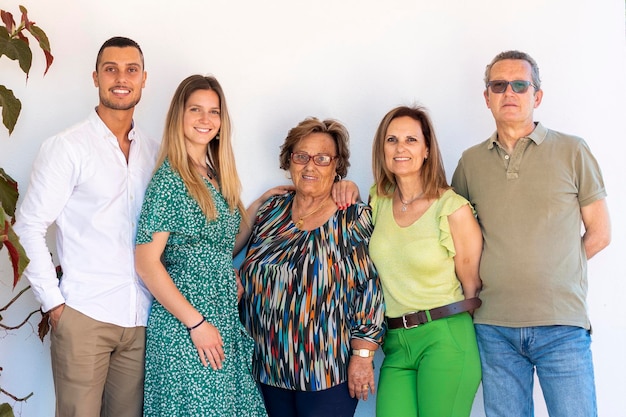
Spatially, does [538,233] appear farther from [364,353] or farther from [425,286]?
[364,353]

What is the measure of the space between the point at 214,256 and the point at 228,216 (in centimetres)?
17

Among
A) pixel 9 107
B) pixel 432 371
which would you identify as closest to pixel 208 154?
pixel 9 107

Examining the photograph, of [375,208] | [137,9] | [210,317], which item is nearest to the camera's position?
[210,317]

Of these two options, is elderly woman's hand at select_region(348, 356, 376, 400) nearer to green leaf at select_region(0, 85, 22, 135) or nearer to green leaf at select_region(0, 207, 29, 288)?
green leaf at select_region(0, 207, 29, 288)

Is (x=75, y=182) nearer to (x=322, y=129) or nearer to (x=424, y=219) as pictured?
(x=322, y=129)

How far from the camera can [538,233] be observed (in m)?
2.94

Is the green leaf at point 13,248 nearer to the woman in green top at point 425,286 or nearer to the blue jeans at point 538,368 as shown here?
the woman in green top at point 425,286

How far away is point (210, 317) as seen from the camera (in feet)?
9.39

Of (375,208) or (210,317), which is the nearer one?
(210,317)

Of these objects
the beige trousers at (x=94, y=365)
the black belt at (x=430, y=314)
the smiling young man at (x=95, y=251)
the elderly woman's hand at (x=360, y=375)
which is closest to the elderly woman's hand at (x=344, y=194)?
the black belt at (x=430, y=314)

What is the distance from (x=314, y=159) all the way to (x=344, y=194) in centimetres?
20

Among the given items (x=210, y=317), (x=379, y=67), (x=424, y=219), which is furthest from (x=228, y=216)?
(x=379, y=67)

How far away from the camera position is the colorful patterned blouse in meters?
2.96

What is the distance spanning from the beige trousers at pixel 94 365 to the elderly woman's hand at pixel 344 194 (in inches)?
38.1
